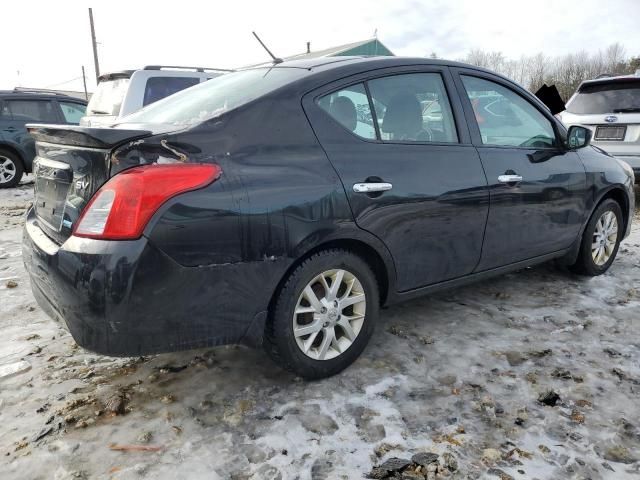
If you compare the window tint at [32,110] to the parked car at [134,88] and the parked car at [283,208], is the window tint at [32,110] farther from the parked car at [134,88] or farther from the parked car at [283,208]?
the parked car at [283,208]

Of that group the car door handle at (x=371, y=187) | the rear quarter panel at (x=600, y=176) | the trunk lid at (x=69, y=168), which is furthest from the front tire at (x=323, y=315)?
the rear quarter panel at (x=600, y=176)

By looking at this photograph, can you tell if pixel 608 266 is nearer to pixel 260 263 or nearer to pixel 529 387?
pixel 529 387

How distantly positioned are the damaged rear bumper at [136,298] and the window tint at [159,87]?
530cm

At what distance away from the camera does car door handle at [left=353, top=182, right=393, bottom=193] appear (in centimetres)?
250

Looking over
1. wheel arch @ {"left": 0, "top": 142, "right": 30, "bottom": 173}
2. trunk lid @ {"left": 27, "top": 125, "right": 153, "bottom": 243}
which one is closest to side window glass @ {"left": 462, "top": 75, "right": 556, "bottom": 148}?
trunk lid @ {"left": 27, "top": 125, "right": 153, "bottom": 243}

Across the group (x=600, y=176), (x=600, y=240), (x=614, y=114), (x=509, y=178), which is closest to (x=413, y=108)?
(x=509, y=178)

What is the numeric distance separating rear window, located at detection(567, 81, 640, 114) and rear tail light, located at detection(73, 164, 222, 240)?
280 inches

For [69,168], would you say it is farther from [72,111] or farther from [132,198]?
[72,111]

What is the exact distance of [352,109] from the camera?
8.57 ft

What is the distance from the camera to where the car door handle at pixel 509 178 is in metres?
3.19

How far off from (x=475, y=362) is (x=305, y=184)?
1427 millimetres

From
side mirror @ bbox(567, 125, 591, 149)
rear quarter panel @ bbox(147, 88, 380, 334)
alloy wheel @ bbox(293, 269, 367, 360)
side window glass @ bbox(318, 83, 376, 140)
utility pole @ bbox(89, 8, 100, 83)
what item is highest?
utility pole @ bbox(89, 8, 100, 83)

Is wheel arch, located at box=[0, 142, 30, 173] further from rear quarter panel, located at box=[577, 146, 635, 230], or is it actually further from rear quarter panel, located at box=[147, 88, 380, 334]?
rear quarter panel, located at box=[577, 146, 635, 230]

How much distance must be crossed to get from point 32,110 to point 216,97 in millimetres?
8756
